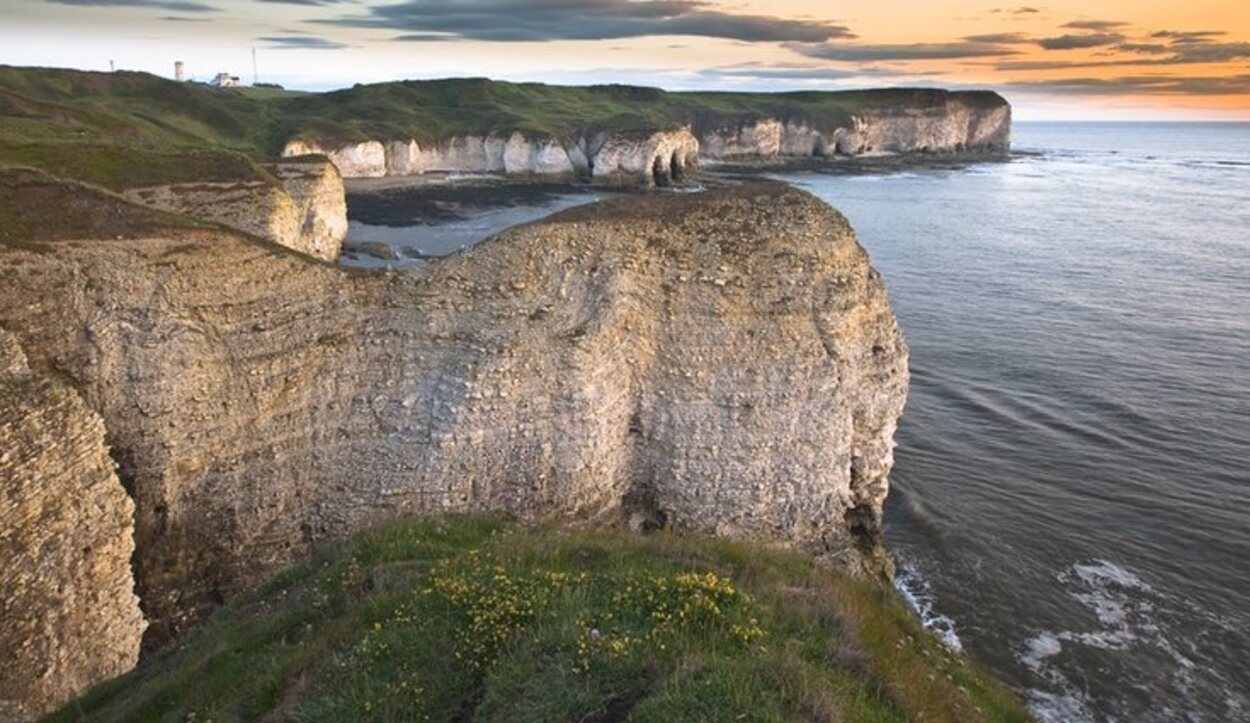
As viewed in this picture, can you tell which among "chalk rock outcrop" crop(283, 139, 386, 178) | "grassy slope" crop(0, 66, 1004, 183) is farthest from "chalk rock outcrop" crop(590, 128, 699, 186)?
"chalk rock outcrop" crop(283, 139, 386, 178)

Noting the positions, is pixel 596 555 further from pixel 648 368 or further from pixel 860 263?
pixel 860 263

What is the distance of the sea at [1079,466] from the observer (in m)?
24.2

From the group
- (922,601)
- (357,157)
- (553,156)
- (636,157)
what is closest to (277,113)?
(357,157)

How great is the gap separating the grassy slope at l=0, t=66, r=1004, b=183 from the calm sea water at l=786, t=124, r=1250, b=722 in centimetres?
3284

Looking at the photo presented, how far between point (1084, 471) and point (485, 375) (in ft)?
82.7

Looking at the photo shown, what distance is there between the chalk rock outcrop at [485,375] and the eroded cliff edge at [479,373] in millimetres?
55

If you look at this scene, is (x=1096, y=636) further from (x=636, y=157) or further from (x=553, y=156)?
(x=553, y=156)

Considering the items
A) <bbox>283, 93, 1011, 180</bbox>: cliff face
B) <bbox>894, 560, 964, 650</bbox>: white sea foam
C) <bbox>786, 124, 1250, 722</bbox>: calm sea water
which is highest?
<bbox>283, 93, 1011, 180</bbox>: cliff face

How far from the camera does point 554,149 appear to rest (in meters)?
118

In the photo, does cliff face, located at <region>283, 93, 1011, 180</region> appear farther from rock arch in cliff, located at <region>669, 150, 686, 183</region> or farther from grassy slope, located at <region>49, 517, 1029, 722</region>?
grassy slope, located at <region>49, 517, 1029, 722</region>

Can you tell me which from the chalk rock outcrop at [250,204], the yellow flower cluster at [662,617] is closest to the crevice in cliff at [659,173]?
the chalk rock outcrop at [250,204]

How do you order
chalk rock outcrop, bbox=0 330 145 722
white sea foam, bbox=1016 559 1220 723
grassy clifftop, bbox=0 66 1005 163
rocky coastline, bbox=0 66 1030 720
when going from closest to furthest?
1. chalk rock outcrop, bbox=0 330 145 722
2. rocky coastline, bbox=0 66 1030 720
3. white sea foam, bbox=1016 559 1220 723
4. grassy clifftop, bbox=0 66 1005 163

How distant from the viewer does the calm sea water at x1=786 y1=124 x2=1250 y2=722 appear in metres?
24.2

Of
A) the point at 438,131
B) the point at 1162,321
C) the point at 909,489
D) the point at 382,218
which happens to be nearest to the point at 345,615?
the point at 909,489
